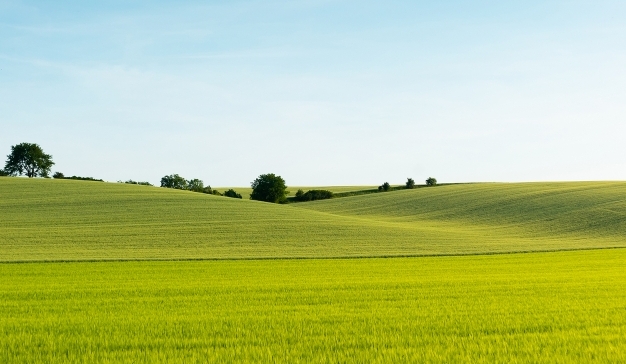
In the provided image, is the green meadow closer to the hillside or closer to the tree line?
the hillside

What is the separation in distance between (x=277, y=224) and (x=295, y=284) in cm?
2361


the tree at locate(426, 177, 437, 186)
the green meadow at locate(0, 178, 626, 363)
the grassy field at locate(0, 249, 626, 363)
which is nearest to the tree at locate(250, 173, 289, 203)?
the tree at locate(426, 177, 437, 186)

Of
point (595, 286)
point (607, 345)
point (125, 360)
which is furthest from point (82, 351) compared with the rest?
point (595, 286)

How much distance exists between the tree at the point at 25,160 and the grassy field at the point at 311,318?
7038 cm

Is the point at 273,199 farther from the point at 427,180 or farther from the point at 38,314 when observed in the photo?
the point at 38,314

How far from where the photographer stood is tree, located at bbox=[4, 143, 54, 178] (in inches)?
3297

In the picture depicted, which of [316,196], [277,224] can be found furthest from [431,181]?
[277,224]

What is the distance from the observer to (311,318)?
9945 mm

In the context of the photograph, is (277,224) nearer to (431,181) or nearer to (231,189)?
(231,189)

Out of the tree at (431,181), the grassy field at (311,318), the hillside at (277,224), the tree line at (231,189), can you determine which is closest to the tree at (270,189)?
the tree line at (231,189)

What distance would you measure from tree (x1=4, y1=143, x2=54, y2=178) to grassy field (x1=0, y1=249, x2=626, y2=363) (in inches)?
2771

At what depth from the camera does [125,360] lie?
276 inches

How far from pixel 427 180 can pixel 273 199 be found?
24006mm

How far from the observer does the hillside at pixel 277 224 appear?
30.9 metres
